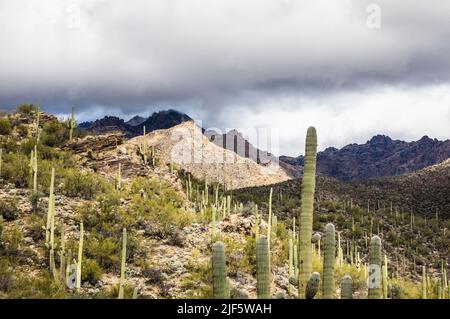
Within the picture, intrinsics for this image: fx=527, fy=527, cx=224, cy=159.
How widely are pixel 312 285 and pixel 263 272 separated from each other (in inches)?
27.9

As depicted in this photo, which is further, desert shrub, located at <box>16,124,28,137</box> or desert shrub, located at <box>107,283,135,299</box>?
desert shrub, located at <box>16,124,28,137</box>

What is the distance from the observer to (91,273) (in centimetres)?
1335

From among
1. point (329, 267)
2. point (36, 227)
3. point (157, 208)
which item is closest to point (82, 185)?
point (157, 208)

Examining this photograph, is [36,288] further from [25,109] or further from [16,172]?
[25,109]

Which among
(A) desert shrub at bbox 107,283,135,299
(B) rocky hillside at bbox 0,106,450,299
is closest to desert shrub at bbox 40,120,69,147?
(B) rocky hillside at bbox 0,106,450,299

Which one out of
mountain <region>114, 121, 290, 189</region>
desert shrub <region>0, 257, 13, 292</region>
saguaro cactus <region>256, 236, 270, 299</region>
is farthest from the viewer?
mountain <region>114, 121, 290, 189</region>

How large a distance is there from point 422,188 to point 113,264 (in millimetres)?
51989

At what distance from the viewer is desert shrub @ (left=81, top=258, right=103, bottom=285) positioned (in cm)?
1321

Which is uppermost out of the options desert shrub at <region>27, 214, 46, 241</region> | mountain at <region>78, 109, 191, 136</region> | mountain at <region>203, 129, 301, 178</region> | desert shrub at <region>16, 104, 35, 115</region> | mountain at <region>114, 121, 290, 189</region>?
mountain at <region>78, 109, 191, 136</region>

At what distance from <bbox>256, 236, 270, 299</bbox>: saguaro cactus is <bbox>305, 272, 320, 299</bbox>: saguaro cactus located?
599mm

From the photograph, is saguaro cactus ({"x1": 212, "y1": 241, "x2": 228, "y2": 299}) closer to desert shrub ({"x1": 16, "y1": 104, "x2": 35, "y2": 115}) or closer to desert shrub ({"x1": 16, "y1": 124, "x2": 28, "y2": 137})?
desert shrub ({"x1": 16, "y1": 124, "x2": 28, "y2": 137})

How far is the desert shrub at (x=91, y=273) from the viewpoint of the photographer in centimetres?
1321

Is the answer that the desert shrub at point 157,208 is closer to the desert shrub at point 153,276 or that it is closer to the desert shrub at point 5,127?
the desert shrub at point 153,276

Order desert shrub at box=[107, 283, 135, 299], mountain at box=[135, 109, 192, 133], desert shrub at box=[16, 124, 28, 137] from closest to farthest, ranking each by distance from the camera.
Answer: desert shrub at box=[107, 283, 135, 299] < desert shrub at box=[16, 124, 28, 137] < mountain at box=[135, 109, 192, 133]
